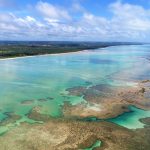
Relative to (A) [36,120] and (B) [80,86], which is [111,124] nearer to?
(A) [36,120]

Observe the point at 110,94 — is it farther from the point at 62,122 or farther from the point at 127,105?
the point at 62,122

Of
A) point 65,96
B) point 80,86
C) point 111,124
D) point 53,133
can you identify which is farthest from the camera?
point 80,86

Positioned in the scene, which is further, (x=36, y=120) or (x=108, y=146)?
(x=36, y=120)

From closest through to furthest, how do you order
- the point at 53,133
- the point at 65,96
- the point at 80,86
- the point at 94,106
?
the point at 53,133, the point at 94,106, the point at 65,96, the point at 80,86

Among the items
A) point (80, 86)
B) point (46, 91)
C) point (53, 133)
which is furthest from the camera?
point (80, 86)

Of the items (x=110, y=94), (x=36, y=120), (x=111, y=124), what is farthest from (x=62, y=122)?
(x=110, y=94)

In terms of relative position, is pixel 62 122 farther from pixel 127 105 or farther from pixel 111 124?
pixel 127 105

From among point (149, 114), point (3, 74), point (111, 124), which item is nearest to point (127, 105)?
point (149, 114)

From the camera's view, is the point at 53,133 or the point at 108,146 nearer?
the point at 108,146

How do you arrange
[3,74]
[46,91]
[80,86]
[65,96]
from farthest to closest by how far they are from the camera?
[3,74] < [80,86] < [46,91] < [65,96]
